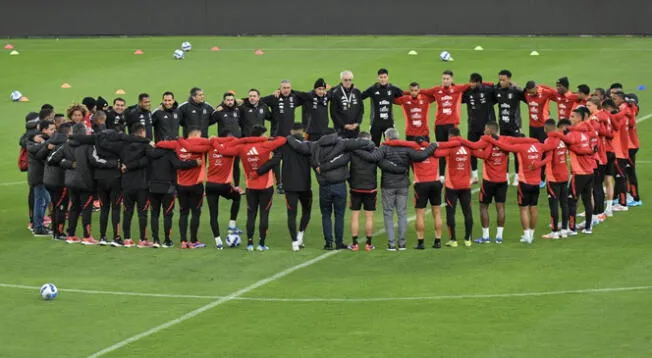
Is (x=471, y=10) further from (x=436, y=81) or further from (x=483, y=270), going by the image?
(x=483, y=270)

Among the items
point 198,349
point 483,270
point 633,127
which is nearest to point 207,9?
point 633,127

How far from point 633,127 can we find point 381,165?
6685mm

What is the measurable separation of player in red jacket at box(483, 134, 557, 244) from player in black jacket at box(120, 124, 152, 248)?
238 inches

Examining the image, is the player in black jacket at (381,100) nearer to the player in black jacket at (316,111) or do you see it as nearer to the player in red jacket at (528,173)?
the player in black jacket at (316,111)

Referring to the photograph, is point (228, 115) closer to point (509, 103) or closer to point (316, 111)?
point (316, 111)

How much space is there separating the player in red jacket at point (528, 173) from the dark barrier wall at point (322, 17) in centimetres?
2804

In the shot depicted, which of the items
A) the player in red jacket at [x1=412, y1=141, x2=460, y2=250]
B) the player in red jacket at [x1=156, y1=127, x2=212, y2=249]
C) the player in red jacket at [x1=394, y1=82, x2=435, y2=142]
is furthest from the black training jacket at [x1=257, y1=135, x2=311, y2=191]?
the player in red jacket at [x1=394, y1=82, x2=435, y2=142]

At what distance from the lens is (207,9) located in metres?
55.2

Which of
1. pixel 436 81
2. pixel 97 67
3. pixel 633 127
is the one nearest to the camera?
pixel 633 127

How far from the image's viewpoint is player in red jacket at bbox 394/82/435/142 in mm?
29438

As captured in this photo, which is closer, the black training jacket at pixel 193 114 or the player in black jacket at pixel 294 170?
the player in black jacket at pixel 294 170

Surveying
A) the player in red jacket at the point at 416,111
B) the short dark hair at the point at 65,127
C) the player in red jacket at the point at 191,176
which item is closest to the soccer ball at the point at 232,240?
the player in red jacket at the point at 191,176

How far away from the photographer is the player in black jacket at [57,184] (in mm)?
25828

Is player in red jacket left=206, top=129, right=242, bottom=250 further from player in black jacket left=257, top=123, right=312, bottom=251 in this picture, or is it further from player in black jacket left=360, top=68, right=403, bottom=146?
player in black jacket left=360, top=68, right=403, bottom=146
